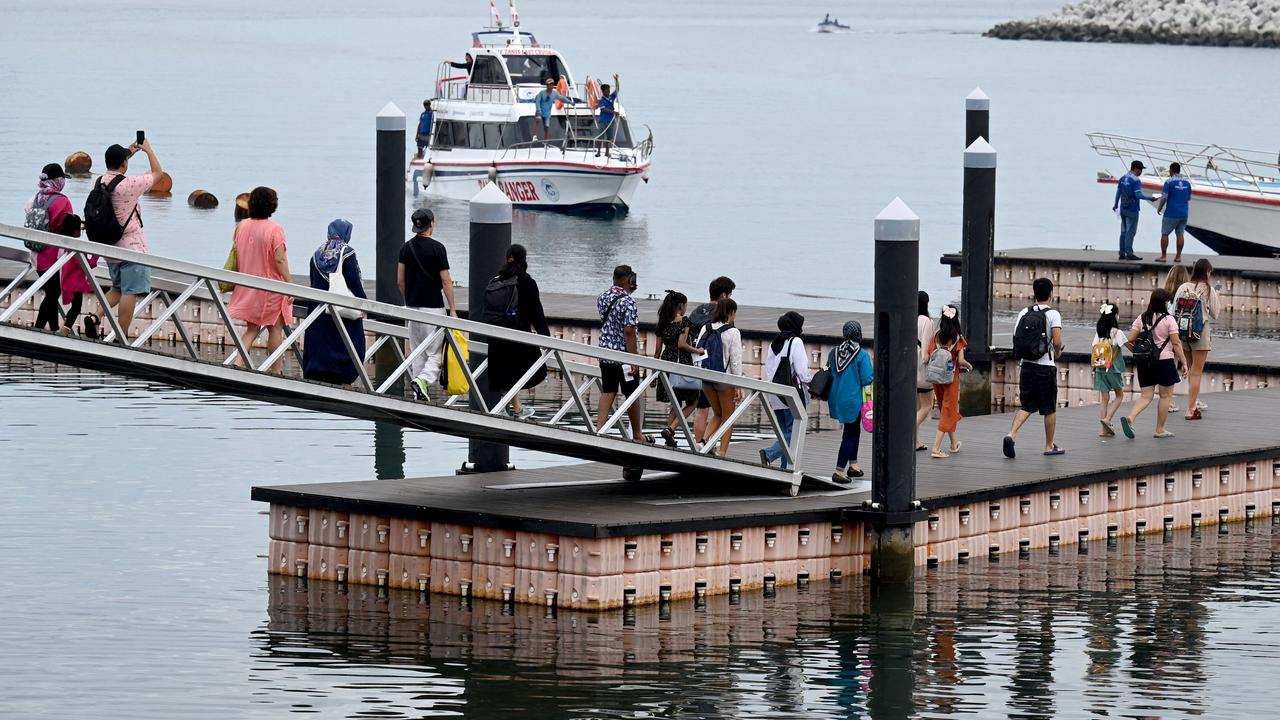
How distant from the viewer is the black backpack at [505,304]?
1688cm

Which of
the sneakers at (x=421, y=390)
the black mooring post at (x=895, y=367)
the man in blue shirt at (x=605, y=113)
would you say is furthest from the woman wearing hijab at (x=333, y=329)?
the man in blue shirt at (x=605, y=113)

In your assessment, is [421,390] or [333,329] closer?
[333,329]

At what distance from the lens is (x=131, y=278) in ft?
53.8

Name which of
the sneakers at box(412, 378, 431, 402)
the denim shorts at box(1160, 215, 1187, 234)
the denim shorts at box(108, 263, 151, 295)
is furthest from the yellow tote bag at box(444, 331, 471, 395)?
the denim shorts at box(1160, 215, 1187, 234)

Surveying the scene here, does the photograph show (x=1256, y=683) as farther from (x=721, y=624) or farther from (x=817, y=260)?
(x=817, y=260)

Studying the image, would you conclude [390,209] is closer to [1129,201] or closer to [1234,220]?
[1129,201]

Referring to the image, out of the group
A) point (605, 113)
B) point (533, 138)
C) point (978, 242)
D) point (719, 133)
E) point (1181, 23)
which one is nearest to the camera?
point (978, 242)

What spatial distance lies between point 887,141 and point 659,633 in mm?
81062

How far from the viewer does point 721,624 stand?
641 inches

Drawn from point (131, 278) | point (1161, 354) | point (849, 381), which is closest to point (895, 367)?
point (849, 381)

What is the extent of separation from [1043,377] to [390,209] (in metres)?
9.57

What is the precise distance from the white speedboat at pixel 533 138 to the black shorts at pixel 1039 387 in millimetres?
37233

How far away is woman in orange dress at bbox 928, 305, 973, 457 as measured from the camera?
742 inches

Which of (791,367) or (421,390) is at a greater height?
(791,367)
